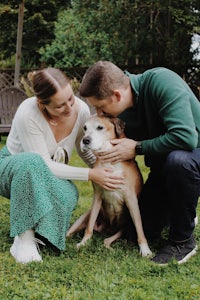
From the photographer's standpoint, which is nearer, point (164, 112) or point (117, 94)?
point (164, 112)

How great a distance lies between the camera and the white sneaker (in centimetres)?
312

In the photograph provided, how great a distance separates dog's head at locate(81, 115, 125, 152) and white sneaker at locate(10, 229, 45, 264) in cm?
73

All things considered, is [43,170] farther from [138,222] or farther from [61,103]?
[138,222]

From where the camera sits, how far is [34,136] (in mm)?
3221

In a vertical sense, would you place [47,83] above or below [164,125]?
above

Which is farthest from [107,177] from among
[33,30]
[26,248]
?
[33,30]

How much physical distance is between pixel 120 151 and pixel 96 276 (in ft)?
2.96

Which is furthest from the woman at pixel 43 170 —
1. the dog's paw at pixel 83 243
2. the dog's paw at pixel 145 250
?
the dog's paw at pixel 145 250

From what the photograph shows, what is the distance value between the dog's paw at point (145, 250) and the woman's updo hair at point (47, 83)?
47.3 inches

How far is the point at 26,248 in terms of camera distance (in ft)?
10.4

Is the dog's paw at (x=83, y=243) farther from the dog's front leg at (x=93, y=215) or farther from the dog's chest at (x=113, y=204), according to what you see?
the dog's chest at (x=113, y=204)

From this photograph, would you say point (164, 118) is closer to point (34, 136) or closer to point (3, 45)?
point (34, 136)

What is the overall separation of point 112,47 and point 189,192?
32.3 ft

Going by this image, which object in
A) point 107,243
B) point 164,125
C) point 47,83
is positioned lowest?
point 107,243
